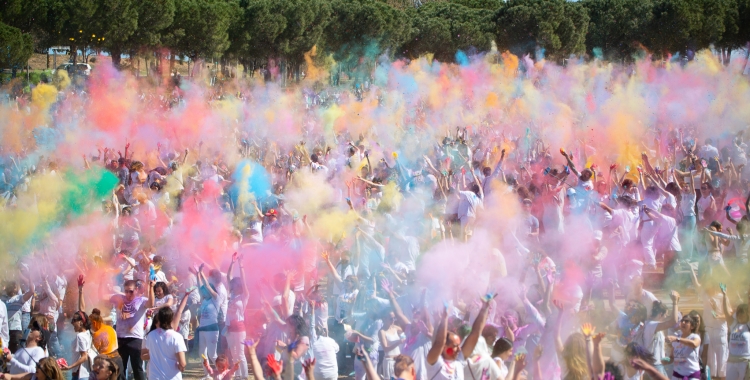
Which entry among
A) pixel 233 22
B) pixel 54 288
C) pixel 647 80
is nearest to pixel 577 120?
pixel 647 80

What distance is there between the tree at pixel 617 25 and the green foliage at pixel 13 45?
34.3m

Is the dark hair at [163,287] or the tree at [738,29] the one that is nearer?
the dark hair at [163,287]

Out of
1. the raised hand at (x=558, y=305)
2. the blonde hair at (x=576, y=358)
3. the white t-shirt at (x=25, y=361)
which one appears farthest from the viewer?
the white t-shirt at (x=25, y=361)

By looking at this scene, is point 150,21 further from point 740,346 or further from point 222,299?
point 740,346

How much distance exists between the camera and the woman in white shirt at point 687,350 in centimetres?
621

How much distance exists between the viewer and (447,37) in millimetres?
55844

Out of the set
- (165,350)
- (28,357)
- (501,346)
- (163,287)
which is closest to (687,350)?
(501,346)

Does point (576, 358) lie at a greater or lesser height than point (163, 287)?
greater

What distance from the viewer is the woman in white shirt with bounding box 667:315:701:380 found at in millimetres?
6211

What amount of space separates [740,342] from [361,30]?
161 feet

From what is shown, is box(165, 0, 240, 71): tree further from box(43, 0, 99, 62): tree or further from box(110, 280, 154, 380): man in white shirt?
box(110, 280, 154, 380): man in white shirt

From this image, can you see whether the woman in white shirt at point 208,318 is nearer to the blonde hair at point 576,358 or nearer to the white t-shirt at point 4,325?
the white t-shirt at point 4,325

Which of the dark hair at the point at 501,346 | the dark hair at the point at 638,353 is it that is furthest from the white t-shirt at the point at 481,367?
the dark hair at the point at 638,353

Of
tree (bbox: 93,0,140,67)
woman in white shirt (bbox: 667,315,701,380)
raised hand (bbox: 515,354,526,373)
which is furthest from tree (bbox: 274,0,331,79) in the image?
raised hand (bbox: 515,354,526,373)
